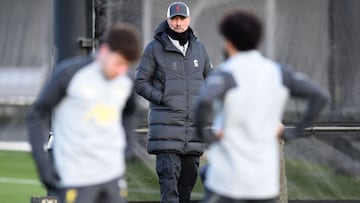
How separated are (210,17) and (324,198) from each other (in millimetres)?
2129

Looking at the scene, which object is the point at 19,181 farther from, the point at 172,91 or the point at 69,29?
the point at 172,91

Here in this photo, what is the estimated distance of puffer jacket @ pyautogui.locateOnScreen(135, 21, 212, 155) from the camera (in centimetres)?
900

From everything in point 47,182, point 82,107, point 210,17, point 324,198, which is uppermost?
point 210,17

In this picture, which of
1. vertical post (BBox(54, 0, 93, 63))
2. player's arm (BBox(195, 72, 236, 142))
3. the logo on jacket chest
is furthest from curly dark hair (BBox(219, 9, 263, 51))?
vertical post (BBox(54, 0, 93, 63))

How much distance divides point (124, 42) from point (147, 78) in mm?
3144

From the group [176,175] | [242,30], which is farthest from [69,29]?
[242,30]

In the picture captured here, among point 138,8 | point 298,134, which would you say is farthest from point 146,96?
point 298,134

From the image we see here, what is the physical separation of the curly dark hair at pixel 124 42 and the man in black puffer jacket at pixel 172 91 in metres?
2.91

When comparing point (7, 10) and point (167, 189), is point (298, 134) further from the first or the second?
point (7, 10)

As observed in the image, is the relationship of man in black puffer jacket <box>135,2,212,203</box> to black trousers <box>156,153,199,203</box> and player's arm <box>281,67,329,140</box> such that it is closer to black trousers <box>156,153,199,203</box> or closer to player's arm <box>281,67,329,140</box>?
black trousers <box>156,153,199,203</box>

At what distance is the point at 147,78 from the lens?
29.9 feet

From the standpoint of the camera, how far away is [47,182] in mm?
5969

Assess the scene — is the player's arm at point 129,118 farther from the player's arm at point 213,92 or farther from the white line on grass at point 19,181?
the white line on grass at point 19,181

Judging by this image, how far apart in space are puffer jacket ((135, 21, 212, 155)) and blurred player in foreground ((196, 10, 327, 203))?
3039 millimetres
